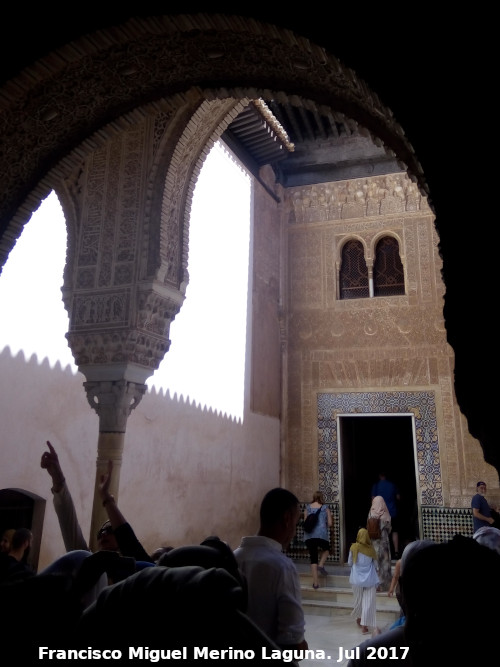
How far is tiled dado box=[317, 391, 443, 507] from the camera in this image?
9.31 m

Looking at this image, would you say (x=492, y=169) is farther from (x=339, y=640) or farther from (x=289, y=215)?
(x=289, y=215)

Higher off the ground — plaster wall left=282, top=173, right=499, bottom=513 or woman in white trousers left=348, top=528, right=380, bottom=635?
plaster wall left=282, top=173, right=499, bottom=513

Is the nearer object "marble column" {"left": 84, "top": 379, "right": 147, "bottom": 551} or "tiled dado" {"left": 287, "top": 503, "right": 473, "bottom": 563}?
"marble column" {"left": 84, "top": 379, "right": 147, "bottom": 551}

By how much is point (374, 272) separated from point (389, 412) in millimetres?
2734

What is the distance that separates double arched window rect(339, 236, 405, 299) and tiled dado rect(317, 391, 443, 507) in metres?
1.98

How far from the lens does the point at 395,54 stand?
59.8 inches

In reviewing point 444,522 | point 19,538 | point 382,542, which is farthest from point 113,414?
point 444,522

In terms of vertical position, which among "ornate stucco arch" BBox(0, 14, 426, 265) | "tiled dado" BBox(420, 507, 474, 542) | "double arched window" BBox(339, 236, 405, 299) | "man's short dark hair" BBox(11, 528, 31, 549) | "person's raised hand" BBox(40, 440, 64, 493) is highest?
"double arched window" BBox(339, 236, 405, 299)

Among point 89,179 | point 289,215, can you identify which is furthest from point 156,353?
point 289,215

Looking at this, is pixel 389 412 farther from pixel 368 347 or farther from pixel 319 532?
pixel 319 532

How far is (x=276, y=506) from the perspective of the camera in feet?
6.57

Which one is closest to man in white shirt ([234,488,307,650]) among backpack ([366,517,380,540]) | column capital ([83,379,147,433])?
column capital ([83,379,147,433])

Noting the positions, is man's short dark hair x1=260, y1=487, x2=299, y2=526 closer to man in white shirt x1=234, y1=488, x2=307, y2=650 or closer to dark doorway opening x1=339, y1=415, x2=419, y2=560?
man in white shirt x1=234, y1=488, x2=307, y2=650

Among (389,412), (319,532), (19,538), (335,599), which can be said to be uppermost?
(389,412)
